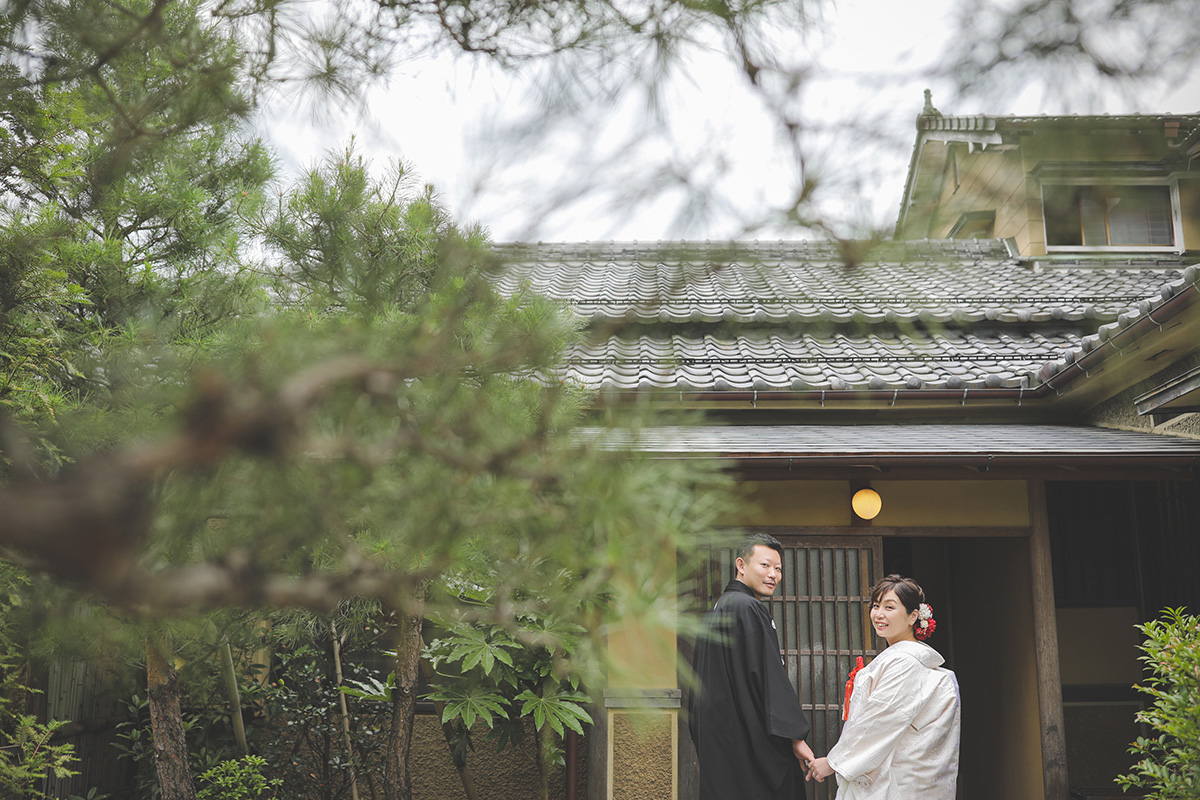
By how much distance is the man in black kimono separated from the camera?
161 inches

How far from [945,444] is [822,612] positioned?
52.5 inches

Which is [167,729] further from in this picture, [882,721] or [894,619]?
[894,619]

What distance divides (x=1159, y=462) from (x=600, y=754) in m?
3.78

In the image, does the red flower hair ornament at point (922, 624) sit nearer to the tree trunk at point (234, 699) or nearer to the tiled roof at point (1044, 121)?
the tiled roof at point (1044, 121)

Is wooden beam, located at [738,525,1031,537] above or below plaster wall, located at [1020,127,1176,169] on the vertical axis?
below

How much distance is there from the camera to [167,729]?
13.9 feet

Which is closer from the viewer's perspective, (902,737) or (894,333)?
(902,737)

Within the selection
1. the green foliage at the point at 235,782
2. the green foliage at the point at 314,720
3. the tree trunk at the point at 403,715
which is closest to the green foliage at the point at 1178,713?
the tree trunk at the point at 403,715

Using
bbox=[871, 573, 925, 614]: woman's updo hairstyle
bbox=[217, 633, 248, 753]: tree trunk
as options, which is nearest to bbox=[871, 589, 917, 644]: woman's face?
bbox=[871, 573, 925, 614]: woman's updo hairstyle

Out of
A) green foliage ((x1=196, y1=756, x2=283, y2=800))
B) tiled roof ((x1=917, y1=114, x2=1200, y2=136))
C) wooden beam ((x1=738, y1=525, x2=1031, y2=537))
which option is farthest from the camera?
wooden beam ((x1=738, y1=525, x2=1031, y2=537))

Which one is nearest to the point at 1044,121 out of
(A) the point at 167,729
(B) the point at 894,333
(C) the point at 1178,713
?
(C) the point at 1178,713

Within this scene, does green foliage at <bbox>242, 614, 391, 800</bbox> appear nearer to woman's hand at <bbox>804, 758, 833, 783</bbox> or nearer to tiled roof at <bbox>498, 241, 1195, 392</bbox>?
tiled roof at <bbox>498, 241, 1195, 392</bbox>

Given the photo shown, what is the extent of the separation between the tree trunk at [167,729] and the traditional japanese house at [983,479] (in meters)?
2.31

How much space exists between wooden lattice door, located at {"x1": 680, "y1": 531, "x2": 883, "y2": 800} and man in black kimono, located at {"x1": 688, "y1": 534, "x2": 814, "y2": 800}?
1066mm
